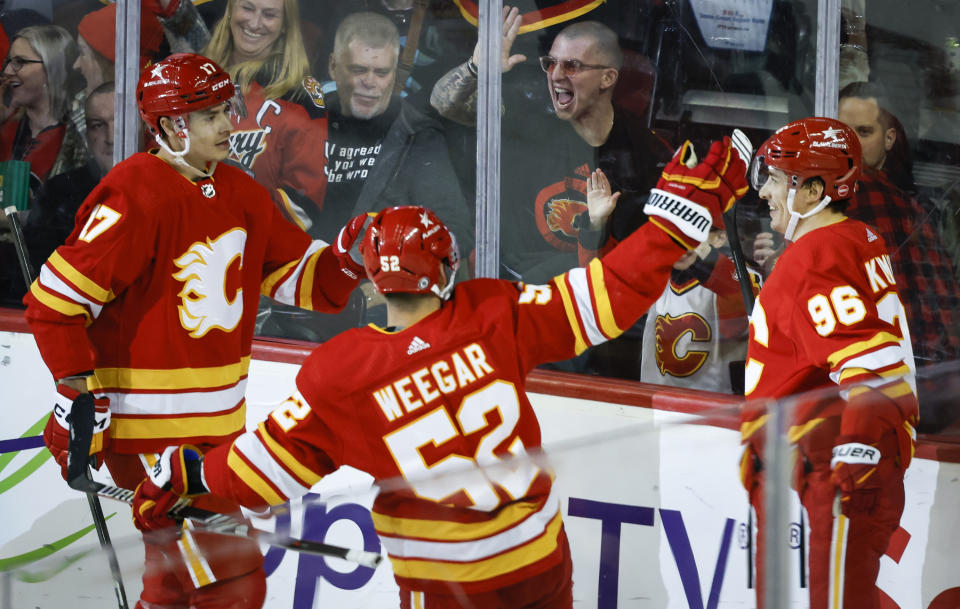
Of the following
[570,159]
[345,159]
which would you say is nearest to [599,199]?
[570,159]

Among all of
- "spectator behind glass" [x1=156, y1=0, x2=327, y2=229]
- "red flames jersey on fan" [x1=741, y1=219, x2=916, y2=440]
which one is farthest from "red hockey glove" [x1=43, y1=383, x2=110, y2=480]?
"spectator behind glass" [x1=156, y1=0, x2=327, y2=229]

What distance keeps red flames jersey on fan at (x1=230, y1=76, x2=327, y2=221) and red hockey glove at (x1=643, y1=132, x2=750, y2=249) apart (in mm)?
2168

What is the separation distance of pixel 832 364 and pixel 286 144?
2230 millimetres

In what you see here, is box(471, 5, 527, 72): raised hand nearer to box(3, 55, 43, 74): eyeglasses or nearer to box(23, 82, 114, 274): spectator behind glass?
box(23, 82, 114, 274): spectator behind glass

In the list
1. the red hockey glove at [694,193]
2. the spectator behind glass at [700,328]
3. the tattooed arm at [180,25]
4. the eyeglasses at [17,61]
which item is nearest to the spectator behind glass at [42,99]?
the eyeglasses at [17,61]

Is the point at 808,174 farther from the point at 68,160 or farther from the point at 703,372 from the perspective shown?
the point at 68,160

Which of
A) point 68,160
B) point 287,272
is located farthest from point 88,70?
point 287,272

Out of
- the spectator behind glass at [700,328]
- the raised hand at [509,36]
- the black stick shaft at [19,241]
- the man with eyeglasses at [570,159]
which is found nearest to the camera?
the black stick shaft at [19,241]

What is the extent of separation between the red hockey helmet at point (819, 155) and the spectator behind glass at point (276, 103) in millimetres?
1865

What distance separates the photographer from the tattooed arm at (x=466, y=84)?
3.38 meters

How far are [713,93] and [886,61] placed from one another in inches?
17.8

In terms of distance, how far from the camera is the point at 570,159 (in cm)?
335

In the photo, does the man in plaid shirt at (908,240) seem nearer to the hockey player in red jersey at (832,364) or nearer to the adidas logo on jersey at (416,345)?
the hockey player in red jersey at (832,364)

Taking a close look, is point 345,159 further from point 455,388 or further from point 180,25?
point 455,388
